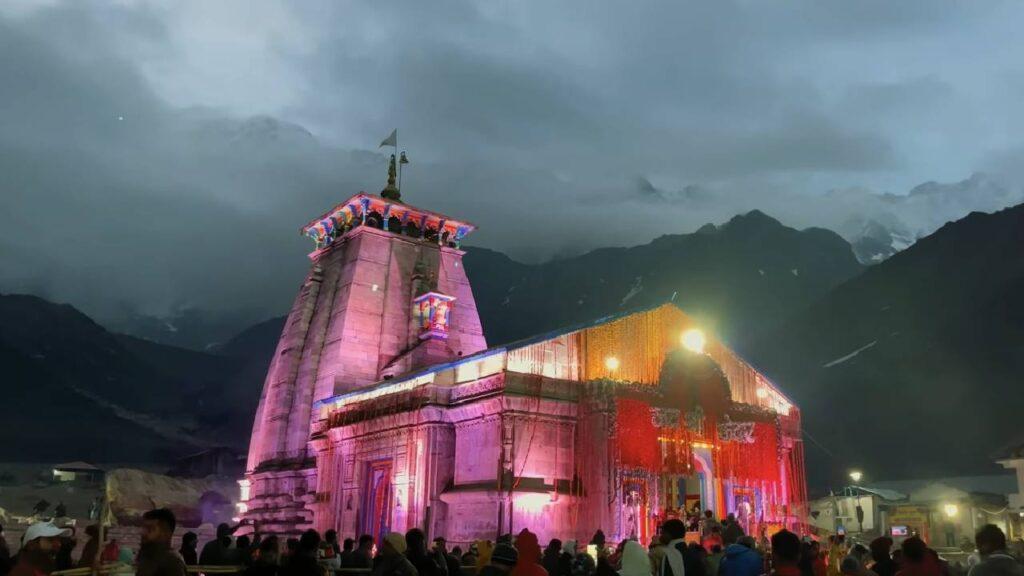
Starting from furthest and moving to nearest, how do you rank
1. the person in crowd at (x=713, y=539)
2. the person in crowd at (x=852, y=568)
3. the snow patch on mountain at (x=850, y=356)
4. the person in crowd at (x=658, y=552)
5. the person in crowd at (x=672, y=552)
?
the snow patch on mountain at (x=850, y=356) → the person in crowd at (x=713, y=539) → the person in crowd at (x=658, y=552) → the person in crowd at (x=672, y=552) → the person in crowd at (x=852, y=568)

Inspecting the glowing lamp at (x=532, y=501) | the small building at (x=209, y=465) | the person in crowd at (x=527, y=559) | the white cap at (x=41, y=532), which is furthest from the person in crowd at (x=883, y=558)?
the small building at (x=209, y=465)

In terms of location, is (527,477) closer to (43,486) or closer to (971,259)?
(43,486)

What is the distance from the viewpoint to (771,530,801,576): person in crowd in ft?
21.4

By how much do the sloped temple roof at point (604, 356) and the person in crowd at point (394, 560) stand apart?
2000 centimetres

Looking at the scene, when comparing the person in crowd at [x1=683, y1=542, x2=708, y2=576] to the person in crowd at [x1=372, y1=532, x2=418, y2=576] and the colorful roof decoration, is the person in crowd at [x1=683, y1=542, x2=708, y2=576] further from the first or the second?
the colorful roof decoration

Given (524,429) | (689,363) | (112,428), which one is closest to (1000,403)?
(689,363)

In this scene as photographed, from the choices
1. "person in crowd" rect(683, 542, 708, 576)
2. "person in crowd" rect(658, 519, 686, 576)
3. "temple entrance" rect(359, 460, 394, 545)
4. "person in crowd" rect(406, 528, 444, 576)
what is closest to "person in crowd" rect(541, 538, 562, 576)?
"person in crowd" rect(683, 542, 708, 576)

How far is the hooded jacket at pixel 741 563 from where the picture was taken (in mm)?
8250

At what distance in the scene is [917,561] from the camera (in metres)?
8.37

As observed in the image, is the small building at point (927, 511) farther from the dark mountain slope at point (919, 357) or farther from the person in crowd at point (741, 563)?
the person in crowd at point (741, 563)

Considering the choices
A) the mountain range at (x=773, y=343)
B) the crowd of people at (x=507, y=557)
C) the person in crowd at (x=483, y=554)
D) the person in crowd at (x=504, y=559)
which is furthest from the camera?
the mountain range at (x=773, y=343)

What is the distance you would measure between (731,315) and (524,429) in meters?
117

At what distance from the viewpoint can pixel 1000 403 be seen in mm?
68938

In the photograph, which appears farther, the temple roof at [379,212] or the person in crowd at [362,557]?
the temple roof at [379,212]
